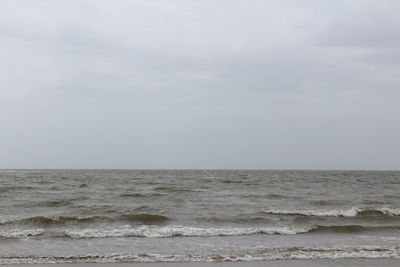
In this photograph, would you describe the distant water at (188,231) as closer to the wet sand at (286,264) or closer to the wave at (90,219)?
the wave at (90,219)

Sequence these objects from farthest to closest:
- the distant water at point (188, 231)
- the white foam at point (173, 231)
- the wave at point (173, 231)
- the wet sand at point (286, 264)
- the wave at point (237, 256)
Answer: the white foam at point (173, 231)
the wave at point (173, 231)
the distant water at point (188, 231)
the wave at point (237, 256)
the wet sand at point (286, 264)

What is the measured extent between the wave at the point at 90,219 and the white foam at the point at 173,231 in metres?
1.96

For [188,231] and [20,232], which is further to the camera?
[188,231]

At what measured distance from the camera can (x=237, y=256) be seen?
10.7 meters

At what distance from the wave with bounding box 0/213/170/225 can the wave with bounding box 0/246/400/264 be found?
6.40 m

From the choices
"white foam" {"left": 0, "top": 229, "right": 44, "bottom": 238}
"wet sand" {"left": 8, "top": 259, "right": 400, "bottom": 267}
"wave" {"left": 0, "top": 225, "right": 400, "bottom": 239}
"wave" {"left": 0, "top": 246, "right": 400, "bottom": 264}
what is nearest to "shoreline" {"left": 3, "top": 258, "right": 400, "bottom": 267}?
"wet sand" {"left": 8, "top": 259, "right": 400, "bottom": 267}

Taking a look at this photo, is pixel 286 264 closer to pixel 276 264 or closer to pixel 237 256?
pixel 276 264

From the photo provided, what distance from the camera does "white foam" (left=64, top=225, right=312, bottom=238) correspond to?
14.4 meters

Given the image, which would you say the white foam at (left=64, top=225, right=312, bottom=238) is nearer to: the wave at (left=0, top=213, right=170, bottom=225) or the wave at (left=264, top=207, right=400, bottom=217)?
the wave at (left=0, top=213, right=170, bottom=225)

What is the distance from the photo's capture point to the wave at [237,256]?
1034cm

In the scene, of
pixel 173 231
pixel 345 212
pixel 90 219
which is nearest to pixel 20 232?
pixel 90 219

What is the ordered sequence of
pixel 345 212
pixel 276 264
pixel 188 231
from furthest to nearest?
A: pixel 345 212 → pixel 188 231 → pixel 276 264

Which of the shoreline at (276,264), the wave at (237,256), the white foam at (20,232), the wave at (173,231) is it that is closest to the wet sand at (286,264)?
the shoreline at (276,264)

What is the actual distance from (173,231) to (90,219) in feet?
14.4
